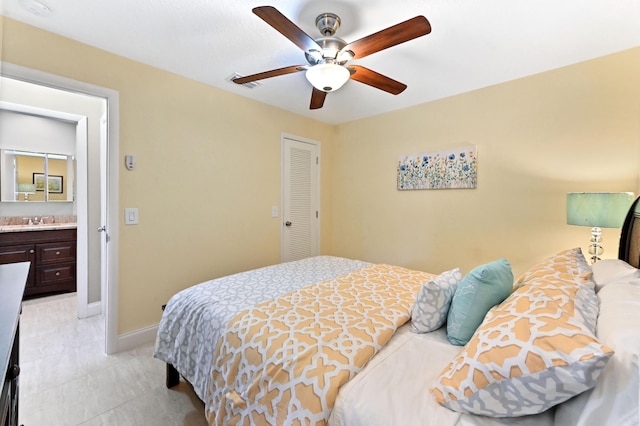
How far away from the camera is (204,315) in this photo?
1472 mm

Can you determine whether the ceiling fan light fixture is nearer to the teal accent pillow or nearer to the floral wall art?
the teal accent pillow

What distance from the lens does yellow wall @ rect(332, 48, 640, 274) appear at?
6.96 ft

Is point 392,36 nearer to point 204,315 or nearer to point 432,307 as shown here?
point 432,307

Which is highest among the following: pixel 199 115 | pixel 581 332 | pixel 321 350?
pixel 199 115

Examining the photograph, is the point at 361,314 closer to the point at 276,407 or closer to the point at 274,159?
the point at 276,407

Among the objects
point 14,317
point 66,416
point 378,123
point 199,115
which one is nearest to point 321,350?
point 14,317

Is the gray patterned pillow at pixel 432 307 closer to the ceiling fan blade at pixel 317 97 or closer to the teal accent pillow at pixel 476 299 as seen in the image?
the teal accent pillow at pixel 476 299

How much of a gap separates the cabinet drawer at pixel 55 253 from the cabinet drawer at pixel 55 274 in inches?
3.0

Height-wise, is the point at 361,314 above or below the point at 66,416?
above

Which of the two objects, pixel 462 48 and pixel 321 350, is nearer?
pixel 321 350

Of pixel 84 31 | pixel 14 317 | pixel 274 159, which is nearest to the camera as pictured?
pixel 14 317

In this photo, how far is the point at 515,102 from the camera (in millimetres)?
2520

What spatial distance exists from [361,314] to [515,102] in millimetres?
2472

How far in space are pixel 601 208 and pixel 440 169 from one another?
1.35 meters
